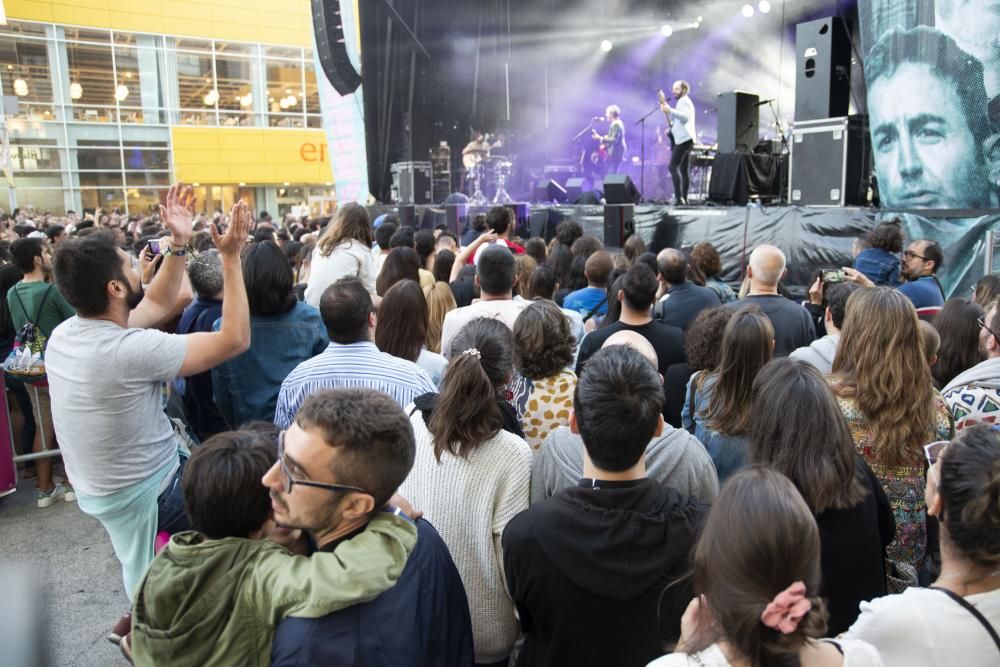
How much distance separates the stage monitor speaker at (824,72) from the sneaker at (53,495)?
28.3 ft

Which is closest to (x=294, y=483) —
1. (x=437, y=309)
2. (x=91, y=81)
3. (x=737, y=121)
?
(x=437, y=309)

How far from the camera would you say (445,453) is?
81.2 inches

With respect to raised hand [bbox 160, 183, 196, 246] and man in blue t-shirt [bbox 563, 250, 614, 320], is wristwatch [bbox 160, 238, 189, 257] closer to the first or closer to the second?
raised hand [bbox 160, 183, 196, 246]

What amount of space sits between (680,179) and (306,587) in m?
10.2

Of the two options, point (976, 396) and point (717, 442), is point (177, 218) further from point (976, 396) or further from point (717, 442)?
point (976, 396)

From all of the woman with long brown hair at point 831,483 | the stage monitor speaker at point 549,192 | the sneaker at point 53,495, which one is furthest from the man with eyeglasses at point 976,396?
the stage monitor speaker at point 549,192

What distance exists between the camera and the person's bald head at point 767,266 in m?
3.69

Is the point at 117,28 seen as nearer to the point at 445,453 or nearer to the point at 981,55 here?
the point at 981,55

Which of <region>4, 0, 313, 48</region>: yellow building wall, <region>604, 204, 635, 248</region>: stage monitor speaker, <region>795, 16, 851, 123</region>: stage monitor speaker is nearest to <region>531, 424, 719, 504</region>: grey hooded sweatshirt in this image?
<region>604, 204, 635, 248</region>: stage monitor speaker

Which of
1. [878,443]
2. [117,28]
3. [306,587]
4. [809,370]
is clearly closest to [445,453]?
[306,587]

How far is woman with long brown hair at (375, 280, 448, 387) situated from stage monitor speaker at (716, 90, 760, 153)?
27.2 ft

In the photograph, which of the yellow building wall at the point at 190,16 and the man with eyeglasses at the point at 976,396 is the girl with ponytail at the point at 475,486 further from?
the yellow building wall at the point at 190,16

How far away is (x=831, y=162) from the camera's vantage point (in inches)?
330

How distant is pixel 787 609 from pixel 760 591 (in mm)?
68
